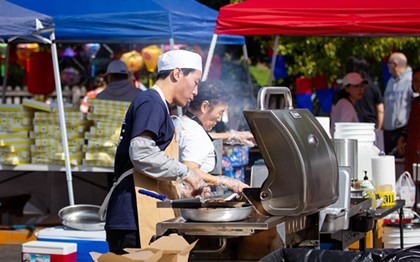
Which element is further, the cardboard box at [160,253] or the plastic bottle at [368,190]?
the plastic bottle at [368,190]

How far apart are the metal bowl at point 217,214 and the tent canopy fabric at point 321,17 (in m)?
5.05

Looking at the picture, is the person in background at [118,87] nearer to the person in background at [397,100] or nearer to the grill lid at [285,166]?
the person in background at [397,100]

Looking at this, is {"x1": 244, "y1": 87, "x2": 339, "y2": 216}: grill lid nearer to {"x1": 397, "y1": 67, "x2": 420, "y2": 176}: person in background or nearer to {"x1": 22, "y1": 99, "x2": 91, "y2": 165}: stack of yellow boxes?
{"x1": 397, "y1": 67, "x2": 420, "y2": 176}: person in background

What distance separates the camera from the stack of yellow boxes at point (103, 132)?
941 cm

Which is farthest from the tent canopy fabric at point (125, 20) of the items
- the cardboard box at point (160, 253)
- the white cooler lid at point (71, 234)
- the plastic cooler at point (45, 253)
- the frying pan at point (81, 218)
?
the cardboard box at point (160, 253)

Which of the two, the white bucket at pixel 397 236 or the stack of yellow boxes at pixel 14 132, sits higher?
the stack of yellow boxes at pixel 14 132

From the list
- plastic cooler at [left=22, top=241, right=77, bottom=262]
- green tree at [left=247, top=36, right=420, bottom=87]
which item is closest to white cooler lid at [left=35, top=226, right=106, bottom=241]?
plastic cooler at [left=22, top=241, right=77, bottom=262]

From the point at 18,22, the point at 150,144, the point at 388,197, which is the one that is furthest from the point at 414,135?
the point at 150,144

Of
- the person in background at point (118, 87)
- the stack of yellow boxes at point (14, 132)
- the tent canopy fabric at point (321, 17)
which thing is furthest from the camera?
the person in background at point (118, 87)

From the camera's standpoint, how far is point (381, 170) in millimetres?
6547

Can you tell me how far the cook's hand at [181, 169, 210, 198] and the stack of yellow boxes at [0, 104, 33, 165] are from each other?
525 cm

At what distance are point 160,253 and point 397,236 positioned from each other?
12.1ft

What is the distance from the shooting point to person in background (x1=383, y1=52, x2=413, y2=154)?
11.7 meters

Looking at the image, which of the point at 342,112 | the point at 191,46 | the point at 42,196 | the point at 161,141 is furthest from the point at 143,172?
the point at 191,46
